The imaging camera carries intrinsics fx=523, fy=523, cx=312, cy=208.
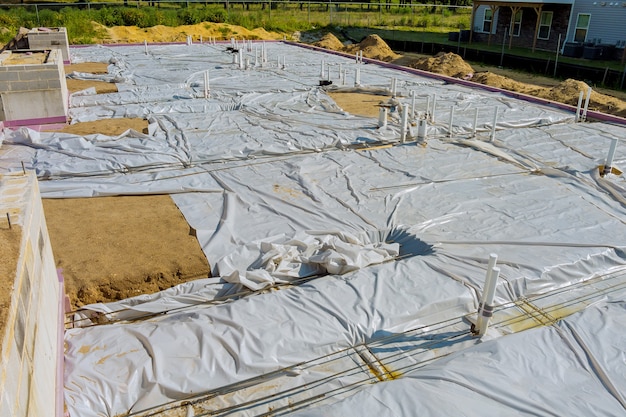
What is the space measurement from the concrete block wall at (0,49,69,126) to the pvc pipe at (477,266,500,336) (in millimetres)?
10545

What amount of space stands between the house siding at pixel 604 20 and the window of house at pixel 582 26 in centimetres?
14

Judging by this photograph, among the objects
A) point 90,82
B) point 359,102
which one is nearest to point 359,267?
point 359,102

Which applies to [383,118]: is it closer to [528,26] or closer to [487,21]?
[528,26]

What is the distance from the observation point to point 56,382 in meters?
3.70

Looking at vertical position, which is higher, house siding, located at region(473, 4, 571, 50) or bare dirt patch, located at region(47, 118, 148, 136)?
house siding, located at region(473, 4, 571, 50)

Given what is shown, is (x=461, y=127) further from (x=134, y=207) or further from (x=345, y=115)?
(x=134, y=207)

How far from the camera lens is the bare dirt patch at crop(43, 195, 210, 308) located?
18.7 feet

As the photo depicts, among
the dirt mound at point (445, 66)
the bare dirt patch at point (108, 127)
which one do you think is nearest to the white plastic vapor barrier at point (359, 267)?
the bare dirt patch at point (108, 127)

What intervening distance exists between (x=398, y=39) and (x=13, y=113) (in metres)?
27.7

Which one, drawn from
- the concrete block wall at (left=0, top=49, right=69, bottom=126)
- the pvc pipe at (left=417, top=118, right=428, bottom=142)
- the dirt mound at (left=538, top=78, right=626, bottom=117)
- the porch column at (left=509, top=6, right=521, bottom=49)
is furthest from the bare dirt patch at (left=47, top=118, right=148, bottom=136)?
the porch column at (left=509, top=6, right=521, bottom=49)

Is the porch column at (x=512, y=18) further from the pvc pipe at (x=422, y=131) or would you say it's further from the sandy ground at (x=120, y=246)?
the sandy ground at (x=120, y=246)

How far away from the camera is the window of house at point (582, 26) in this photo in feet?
83.2

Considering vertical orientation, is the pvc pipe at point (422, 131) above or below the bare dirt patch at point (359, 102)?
above

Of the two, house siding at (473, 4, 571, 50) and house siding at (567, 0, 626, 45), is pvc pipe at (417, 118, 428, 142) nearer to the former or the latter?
house siding at (567, 0, 626, 45)
